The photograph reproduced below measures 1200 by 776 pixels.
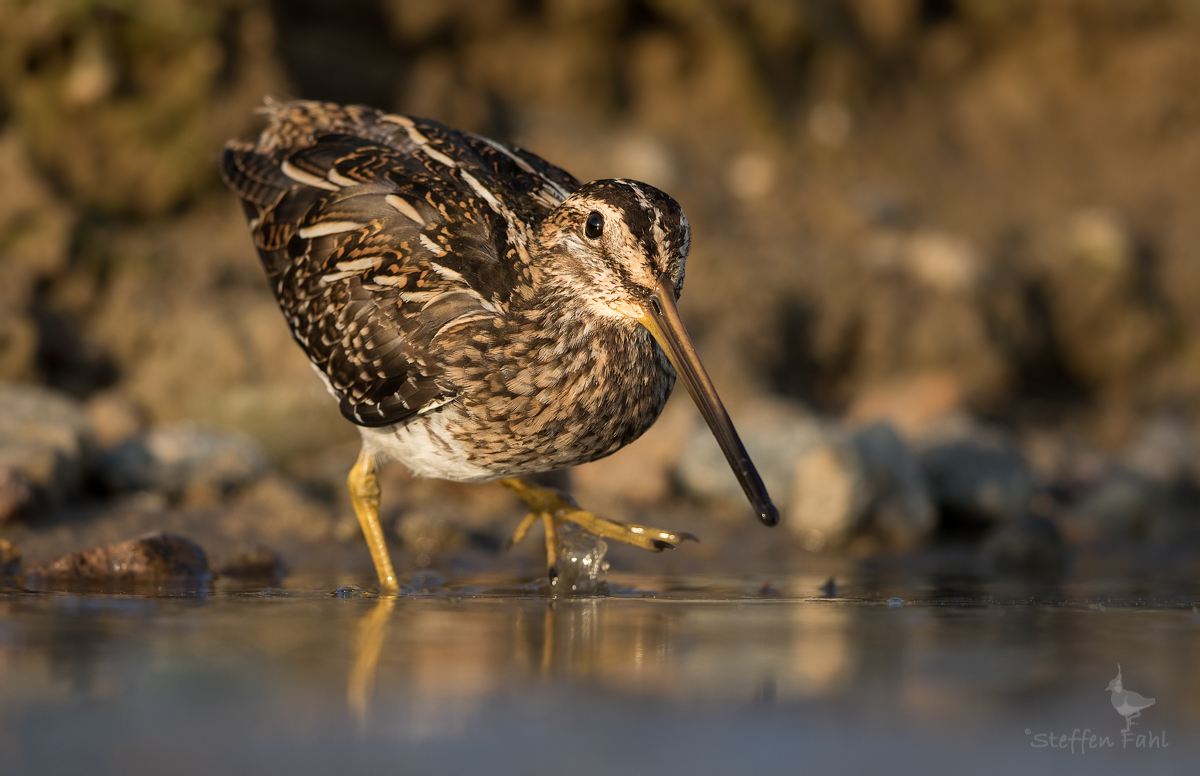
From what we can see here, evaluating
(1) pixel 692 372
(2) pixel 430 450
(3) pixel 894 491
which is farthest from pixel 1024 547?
(2) pixel 430 450

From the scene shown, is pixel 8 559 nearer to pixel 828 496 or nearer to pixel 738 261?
pixel 828 496

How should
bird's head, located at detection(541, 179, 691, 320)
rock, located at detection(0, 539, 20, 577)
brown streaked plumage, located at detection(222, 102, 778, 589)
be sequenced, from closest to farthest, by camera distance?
bird's head, located at detection(541, 179, 691, 320) < brown streaked plumage, located at detection(222, 102, 778, 589) < rock, located at detection(0, 539, 20, 577)

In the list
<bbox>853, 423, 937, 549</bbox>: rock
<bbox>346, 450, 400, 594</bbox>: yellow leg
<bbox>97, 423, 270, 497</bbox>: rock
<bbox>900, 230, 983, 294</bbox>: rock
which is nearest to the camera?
<bbox>346, 450, 400, 594</bbox>: yellow leg

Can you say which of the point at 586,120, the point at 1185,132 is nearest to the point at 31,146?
the point at 586,120

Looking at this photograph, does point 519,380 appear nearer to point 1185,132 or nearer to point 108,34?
point 108,34

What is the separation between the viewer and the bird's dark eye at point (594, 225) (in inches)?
242

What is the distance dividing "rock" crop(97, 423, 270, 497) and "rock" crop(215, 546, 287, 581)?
1.46 meters

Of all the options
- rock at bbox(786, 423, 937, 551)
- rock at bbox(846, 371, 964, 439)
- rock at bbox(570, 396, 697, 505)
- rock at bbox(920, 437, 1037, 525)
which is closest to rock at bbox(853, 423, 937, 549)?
rock at bbox(786, 423, 937, 551)

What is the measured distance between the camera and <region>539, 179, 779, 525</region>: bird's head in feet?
19.6

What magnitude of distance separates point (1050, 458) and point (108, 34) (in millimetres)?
8140

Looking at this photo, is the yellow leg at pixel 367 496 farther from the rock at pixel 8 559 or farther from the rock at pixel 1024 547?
the rock at pixel 1024 547

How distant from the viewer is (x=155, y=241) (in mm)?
11242

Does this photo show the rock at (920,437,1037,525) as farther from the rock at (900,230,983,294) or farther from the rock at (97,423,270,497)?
the rock at (97,423,270,497)

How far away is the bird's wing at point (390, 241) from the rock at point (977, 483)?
3.59 metres
